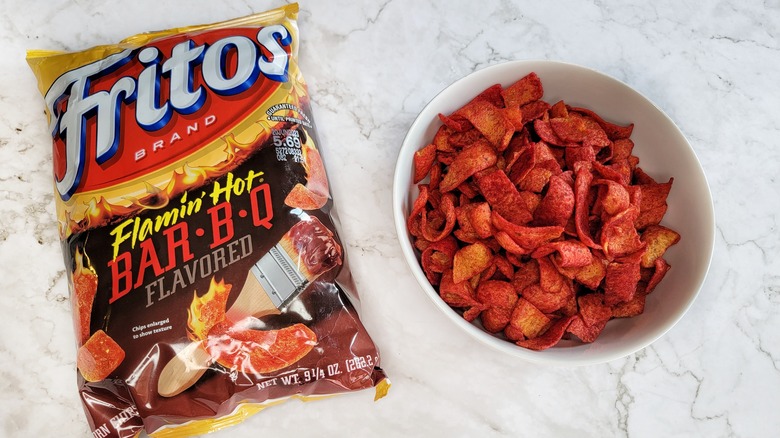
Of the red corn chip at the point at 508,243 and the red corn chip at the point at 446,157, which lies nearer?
A: the red corn chip at the point at 508,243

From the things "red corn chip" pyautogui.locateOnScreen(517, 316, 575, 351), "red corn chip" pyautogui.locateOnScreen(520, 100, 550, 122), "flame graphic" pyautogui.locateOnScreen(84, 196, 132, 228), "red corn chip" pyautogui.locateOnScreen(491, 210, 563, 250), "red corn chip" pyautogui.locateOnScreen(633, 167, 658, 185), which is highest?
"flame graphic" pyautogui.locateOnScreen(84, 196, 132, 228)

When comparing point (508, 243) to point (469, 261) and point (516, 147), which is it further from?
point (516, 147)

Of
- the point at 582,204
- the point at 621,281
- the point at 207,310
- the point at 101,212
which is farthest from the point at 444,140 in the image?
the point at 101,212

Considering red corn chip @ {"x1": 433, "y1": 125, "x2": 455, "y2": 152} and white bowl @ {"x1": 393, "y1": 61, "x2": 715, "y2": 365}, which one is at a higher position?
red corn chip @ {"x1": 433, "y1": 125, "x2": 455, "y2": 152}

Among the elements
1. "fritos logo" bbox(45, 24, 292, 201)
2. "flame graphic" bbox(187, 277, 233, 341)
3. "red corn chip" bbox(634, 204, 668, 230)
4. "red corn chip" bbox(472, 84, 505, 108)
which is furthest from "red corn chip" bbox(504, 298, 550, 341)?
"fritos logo" bbox(45, 24, 292, 201)

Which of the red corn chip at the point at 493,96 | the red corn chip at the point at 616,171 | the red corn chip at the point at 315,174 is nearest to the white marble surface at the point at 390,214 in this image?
the red corn chip at the point at 315,174

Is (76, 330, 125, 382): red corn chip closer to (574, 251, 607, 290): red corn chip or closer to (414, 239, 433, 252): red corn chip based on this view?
(414, 239, 433, 252): red corn chip

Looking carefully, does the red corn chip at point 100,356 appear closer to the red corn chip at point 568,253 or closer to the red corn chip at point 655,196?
the red corn chip at point 568,253
